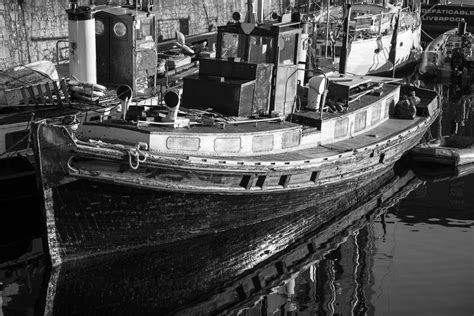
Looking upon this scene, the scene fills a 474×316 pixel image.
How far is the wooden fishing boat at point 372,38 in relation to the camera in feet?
125

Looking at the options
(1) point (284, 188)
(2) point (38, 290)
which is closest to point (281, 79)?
(1) point (284, 188)

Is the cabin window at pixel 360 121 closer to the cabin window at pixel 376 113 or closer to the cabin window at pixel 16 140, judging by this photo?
the cabin window at pixel 376 113

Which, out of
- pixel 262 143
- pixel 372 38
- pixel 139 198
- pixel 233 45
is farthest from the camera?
pixel 372 38

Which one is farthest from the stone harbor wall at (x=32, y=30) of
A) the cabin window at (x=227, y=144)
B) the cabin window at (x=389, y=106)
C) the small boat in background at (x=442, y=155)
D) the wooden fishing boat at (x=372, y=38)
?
the cabin window at (x=227, y=144)

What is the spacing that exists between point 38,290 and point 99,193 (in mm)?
2263

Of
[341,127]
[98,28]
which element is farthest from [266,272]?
[98,28]

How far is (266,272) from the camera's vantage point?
59.1 ft

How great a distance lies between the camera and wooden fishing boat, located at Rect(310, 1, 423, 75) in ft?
125

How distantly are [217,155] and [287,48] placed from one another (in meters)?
3.91

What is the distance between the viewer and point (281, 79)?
20.8 m

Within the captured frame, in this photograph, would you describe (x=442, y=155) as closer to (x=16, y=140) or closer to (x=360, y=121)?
(x=360, y=121)

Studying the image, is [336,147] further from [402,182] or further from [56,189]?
[56,189]

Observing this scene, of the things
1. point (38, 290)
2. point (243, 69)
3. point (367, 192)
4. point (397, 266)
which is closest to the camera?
point (38, 290)

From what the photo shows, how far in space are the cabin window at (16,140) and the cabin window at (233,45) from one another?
5271mm
